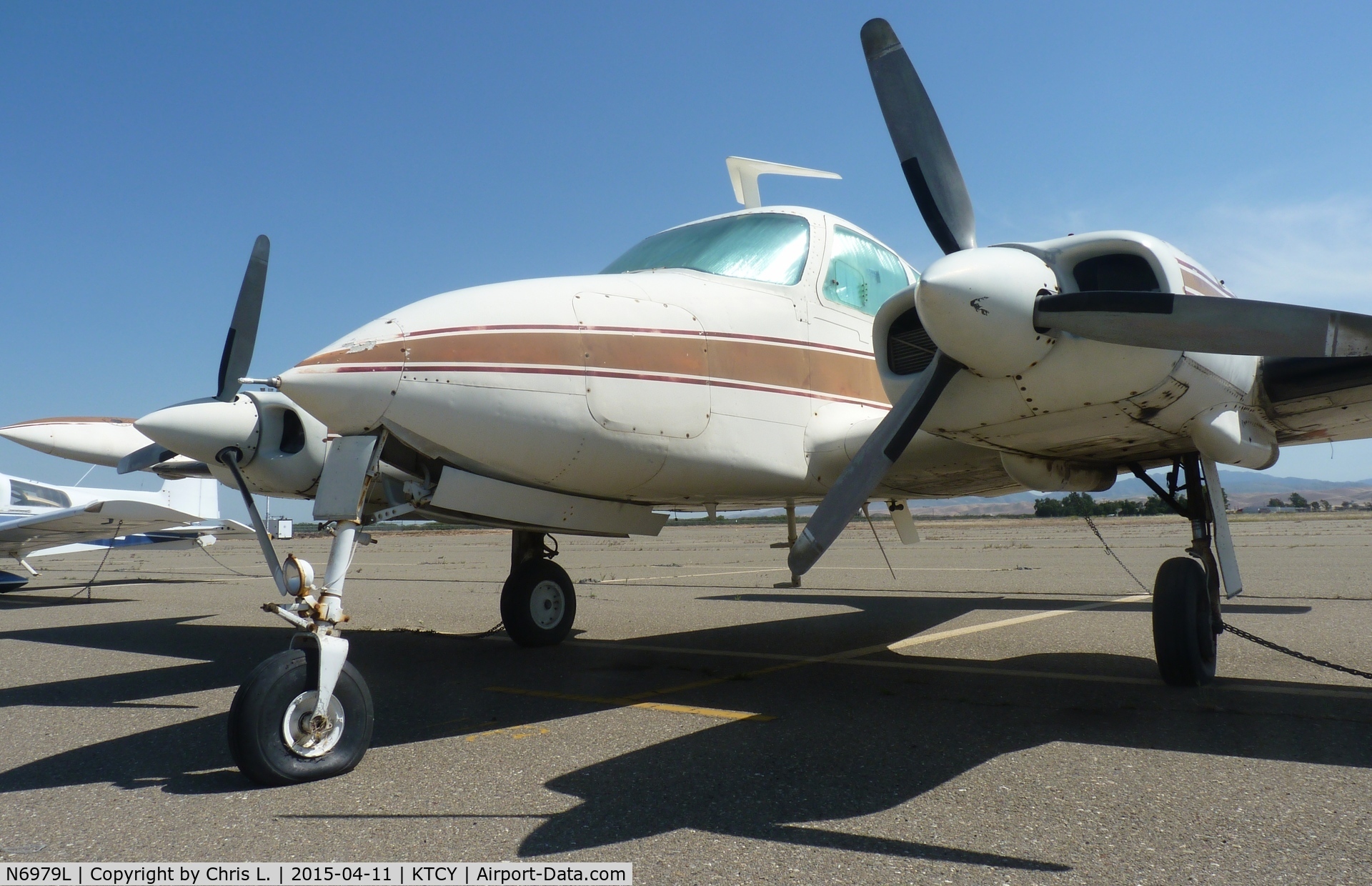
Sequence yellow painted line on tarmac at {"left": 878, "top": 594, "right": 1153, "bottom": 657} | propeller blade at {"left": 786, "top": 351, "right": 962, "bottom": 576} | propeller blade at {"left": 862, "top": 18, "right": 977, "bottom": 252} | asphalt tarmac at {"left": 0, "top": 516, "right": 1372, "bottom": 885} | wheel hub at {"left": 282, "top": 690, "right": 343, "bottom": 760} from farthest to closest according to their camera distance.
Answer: yellow painted line on tarmac at {"left": 878, "top": 594, "right": 1153, "bottom": 657}
propeller blade at {"left": 862, "top": 18, "right": 977, "bottom": 252}
propeller blade at {"left": 786, "top": 351, "right": 962, "bottom": 576}
wheel hub at {"left": 282, "top": 690, "right": 343, "bottom": 760}
asphalt tarmac at {"left": 0, "top": 516, "right": 1372, "bottom": 885}

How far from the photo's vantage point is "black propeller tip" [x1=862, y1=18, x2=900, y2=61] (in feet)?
17.4

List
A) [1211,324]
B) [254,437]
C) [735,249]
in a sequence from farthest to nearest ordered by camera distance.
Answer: [254,437], [735,249], [1211,324]

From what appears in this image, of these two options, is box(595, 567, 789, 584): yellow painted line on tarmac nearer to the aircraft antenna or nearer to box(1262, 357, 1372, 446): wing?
the aircraft antenna

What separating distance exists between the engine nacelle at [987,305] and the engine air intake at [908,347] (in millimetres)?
815

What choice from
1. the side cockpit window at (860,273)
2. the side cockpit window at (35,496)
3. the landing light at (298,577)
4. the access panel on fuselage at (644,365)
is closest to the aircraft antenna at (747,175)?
the side cockpit window at (860,273)

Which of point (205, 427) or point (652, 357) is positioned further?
point (205, 427)

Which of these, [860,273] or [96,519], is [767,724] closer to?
[860,273]

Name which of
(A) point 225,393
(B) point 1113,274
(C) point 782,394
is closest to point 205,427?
(A) point 225,393

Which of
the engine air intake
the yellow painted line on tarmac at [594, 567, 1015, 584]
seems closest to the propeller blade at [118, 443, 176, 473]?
the engine air intake

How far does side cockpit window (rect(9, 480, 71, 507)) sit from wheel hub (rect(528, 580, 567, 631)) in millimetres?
19359

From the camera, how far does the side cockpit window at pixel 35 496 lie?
21344mm

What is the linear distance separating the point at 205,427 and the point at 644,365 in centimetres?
357

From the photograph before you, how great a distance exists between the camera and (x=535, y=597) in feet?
28.7

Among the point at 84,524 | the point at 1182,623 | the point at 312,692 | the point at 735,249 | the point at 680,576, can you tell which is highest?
the point at 735,249
